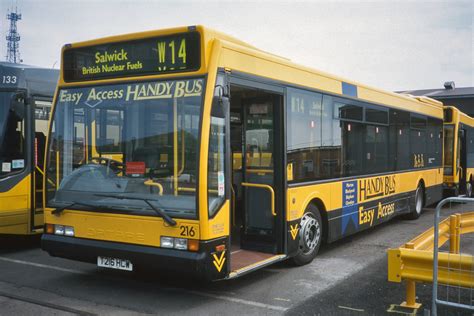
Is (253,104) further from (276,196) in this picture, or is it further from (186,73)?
(186,73)

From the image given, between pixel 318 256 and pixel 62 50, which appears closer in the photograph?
pixel 62 50

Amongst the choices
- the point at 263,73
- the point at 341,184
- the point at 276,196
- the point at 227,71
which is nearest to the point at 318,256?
the point at 341,184

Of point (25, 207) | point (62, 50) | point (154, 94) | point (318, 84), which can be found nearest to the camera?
point (154, 94)

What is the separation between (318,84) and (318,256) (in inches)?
107

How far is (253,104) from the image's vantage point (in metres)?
6.96

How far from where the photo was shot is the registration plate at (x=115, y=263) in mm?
5555

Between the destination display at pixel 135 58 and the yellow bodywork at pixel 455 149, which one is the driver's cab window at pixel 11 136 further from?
the yellow bodywork at pixel 455 149

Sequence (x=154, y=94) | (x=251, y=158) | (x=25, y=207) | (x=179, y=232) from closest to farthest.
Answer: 1. (x=179, y=232)
2. (x=154, y=94)
3. (x=251, y=158)
4. (x=25, y=207)

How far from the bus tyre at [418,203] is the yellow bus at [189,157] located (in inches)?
186

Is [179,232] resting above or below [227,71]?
below

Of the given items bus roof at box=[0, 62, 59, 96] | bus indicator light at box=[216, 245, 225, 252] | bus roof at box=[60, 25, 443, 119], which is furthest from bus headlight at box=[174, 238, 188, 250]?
bus roof at box=[0, 62, 59, 96]

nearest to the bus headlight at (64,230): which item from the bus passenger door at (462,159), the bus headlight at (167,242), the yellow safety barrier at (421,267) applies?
the bus headlight at (167,242)

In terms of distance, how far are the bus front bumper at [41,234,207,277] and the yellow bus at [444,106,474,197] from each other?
39.3ft

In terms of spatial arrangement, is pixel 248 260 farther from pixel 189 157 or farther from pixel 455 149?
pixel 455 149
